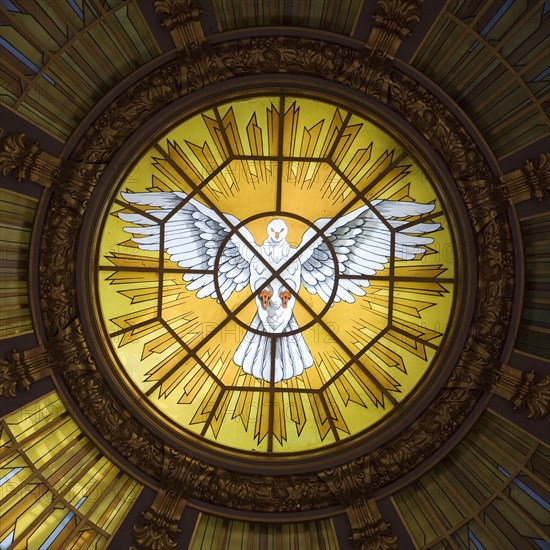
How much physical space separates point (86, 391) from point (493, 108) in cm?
789

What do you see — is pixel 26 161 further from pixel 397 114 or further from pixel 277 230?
pixel 397 114

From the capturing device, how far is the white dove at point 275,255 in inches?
485

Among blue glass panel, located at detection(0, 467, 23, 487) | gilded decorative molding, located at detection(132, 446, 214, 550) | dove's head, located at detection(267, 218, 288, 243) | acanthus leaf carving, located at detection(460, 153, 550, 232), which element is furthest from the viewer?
dove's head, located at detection(267, 218, 288, 243)

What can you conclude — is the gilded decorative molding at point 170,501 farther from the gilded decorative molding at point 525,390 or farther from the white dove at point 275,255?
the gilded decorative molding at point 525,390

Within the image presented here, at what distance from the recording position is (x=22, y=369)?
37.0 ft

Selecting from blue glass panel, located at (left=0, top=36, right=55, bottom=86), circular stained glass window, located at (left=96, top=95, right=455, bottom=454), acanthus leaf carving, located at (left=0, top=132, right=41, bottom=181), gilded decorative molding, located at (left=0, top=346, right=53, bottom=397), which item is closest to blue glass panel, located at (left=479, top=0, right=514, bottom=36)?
circular stained glass window, located at (left=96, top=95, right=455, bottom=454)

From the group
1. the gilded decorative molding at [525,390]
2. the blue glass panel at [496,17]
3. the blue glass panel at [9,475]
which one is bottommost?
the blue glass panel at [9,475]

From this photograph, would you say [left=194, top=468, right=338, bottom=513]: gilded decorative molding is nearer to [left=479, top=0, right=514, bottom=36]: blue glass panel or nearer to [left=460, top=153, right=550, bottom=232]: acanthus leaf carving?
[left=460, top=153, right=550, bottom=232]: acanthus leaf carving

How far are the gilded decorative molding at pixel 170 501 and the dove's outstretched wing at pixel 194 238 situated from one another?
283cm

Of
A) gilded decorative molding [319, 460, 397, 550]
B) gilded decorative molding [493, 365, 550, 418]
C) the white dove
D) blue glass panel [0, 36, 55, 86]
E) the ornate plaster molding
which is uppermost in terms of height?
blue glass panel [0, 36, 55, 86]

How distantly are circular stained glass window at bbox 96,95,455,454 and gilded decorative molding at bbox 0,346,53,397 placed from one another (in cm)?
115

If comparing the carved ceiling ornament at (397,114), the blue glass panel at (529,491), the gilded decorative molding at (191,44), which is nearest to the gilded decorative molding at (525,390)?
the carved ceiling ornament at (397,114)

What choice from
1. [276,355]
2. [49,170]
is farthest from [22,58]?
[276,355]

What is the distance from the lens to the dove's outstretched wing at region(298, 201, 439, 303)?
12.3 m
